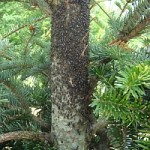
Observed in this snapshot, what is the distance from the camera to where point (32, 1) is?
0.81 meters

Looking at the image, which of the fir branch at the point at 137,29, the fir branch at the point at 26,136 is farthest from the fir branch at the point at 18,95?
the fir branch at the point at 137,29

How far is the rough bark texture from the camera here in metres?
0.66

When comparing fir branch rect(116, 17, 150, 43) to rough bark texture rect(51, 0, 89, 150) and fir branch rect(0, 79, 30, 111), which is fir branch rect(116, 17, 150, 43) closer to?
rough bark texture rect(51, 0, 89, 150)

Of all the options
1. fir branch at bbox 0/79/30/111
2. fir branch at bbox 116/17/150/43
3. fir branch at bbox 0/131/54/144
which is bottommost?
fir branch at bbox 0/131/54/144

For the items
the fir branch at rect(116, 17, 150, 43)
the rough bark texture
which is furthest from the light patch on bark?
the fir branch at rect(116, 17, 150, 43)

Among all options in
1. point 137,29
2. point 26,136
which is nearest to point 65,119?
point 26,136

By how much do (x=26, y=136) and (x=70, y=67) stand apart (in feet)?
0.56

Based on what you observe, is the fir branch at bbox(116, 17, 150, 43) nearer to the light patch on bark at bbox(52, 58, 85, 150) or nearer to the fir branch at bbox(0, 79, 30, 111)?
the light patch on bark at bbox(52, 58, 85, 150)

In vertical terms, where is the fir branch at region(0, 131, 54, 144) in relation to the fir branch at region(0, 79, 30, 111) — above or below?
below

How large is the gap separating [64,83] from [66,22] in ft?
0.40

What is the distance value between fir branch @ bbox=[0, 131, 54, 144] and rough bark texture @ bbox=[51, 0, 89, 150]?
4 cm

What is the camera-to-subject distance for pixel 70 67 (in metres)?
0.66

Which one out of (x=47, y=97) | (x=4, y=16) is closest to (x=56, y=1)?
(x=47, y=97)

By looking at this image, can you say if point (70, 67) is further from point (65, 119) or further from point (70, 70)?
point (65, 119)
